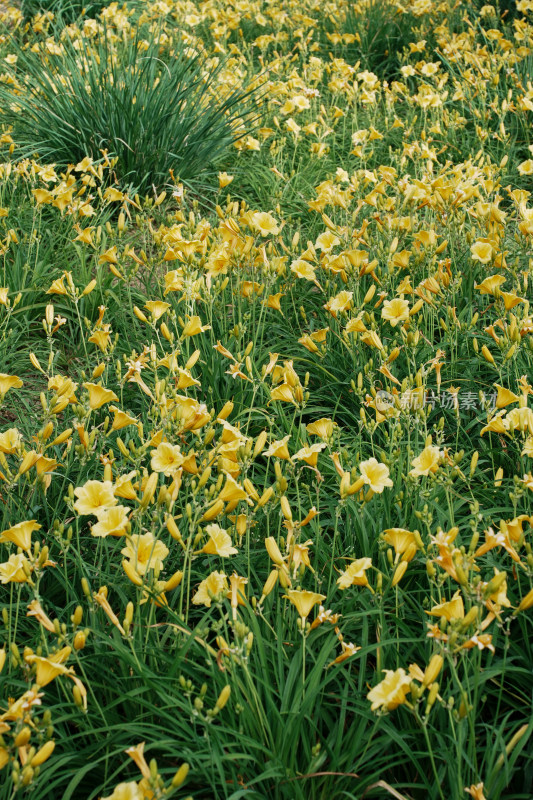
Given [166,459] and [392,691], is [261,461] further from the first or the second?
[392,691]

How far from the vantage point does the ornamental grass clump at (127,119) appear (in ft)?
14.3

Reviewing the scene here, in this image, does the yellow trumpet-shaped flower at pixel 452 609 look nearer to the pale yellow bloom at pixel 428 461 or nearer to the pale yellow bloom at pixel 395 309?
the pale yellow bloom at pixel 428 461

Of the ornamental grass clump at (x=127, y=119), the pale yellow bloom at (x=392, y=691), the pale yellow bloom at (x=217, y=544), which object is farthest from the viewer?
the ornamental grass clump at (x=127, y=119)

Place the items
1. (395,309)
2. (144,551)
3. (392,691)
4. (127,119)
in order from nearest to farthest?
1. (392,691)
2. (144,551)
3. (395,309)
4. (127,119)

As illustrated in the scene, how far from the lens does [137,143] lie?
4352 mm

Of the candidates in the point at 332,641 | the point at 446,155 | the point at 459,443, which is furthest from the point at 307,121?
the point at 332,641

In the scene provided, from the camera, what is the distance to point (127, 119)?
4.33 meters

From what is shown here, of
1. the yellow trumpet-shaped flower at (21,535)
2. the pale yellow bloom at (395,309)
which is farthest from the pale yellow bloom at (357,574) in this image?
the pale yellow bloom at (395,309)

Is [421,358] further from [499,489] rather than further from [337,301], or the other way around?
[499,489]

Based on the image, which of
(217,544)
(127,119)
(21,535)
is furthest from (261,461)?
(127,119)

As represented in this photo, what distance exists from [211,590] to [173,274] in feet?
4.88

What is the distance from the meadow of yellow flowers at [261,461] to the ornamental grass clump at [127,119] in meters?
0.02

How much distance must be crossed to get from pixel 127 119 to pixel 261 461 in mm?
2540

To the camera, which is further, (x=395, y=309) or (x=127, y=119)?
(x=127, y=119)
